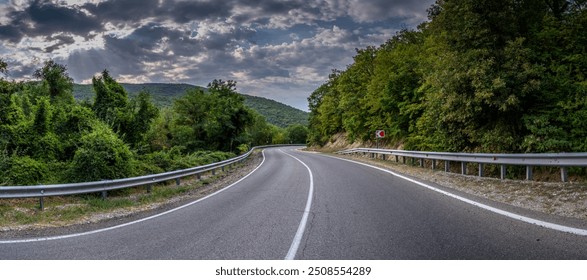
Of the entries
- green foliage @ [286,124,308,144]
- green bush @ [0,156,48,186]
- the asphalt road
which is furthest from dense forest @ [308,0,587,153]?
green foliage @ [286,124,308,144]

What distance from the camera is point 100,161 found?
38.2 feet

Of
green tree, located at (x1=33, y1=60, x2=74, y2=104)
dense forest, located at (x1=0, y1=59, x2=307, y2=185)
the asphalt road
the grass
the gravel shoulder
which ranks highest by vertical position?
green tree, located at (x1=33, y1=60, x2=74, y2=104)

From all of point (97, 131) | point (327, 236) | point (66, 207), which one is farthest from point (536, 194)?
point (97, 131)

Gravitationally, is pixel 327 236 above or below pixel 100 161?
below

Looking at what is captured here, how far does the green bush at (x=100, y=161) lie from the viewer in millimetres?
11484

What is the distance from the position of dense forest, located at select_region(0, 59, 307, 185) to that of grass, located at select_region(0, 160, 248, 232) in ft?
4.94

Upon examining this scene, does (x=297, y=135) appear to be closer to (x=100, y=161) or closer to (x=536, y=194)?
(x=100, y=161)

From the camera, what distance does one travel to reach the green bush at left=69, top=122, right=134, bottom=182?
37.7 ft

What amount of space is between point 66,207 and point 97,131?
518 cm

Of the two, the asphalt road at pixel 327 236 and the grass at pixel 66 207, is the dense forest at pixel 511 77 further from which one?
the grass at pixel 66 207

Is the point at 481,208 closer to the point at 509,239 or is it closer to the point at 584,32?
the point at 509,239

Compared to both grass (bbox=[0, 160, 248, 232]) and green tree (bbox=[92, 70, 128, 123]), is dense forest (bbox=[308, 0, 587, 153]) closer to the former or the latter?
grass (bbox=[0, 160, 248, 232])

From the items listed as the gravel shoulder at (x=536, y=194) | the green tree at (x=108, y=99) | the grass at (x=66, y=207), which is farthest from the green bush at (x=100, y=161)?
the gravel shoulder at (x=536, y=194)

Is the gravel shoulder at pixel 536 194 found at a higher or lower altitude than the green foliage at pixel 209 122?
lower
